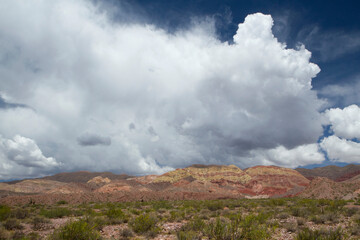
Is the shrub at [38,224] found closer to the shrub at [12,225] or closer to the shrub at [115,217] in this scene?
the shrub at [12,225]

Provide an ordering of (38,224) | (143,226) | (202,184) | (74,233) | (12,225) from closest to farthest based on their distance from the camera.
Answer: (74,233) → (143,226) → (12,225) → (38,224) → (202,184)

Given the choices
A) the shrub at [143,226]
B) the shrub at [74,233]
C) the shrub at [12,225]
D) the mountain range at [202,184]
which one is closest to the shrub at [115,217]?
the shrub at [143,226]

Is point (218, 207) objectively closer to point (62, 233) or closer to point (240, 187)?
point (62, 233)

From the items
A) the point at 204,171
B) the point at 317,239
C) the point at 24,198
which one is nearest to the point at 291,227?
the point at 317,239

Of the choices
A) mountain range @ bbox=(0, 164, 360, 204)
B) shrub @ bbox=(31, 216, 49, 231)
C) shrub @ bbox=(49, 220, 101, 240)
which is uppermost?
mountain range @ bbox=(0, 164, 360, 204)

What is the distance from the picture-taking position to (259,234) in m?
9.21

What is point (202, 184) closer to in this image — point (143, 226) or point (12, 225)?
point (143, 226)

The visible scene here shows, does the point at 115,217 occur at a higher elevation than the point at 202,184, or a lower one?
lower

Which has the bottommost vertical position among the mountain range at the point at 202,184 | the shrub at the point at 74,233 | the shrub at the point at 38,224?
the shrub at the point at 38,224

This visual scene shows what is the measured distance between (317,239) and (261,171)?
450ft

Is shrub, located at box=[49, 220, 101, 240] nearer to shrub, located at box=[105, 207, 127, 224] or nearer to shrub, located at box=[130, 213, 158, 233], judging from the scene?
shrub, located at box=[130, 213, 158, 233]

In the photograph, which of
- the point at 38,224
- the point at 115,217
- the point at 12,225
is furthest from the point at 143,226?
the point at 12,225

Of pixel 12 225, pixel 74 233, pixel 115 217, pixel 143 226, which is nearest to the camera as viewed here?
pixel 74 233

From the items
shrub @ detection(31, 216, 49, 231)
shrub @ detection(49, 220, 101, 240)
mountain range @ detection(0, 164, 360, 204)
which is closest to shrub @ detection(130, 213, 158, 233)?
→ shrub @ detection(49, 220, 101, 240)
